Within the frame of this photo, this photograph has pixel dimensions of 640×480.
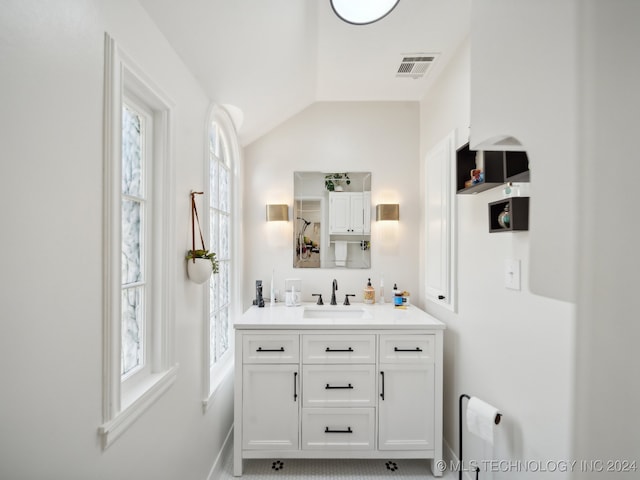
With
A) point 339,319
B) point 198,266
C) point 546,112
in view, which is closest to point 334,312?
point 339,319

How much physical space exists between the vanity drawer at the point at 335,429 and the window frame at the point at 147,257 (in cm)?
96

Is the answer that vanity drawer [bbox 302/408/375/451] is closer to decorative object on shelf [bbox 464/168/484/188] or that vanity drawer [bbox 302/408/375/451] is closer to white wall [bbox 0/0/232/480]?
white wall [bbox 0/0/232/480]

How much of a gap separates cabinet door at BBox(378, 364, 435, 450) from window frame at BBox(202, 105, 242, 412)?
1.00 meters

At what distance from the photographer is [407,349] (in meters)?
2.06

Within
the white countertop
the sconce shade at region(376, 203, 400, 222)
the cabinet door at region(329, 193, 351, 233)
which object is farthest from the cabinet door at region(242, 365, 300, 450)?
the sconce shade at region(376, 203, 400, 222)

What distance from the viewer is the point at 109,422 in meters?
0.98

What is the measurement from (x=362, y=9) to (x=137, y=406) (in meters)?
1.86

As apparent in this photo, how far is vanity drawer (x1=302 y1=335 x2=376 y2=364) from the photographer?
2.05 metres

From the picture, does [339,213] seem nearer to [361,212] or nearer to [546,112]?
[361,212]

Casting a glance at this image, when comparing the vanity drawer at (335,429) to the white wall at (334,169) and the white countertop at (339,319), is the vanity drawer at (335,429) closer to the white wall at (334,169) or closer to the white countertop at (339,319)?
the white countertop at (339,319)

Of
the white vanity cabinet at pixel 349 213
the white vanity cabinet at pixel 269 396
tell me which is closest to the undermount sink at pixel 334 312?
the white vanity cabinet at pixel 269 396

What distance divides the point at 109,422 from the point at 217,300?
1296mm

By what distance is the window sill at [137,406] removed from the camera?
971mm

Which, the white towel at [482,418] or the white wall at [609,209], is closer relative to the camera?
the white wall at [609,209]
